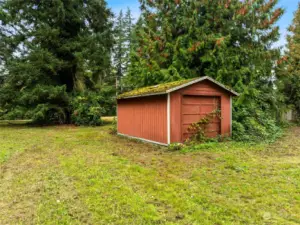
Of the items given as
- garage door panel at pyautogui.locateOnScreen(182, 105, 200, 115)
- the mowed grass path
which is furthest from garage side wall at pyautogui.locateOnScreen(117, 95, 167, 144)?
the mowed grass path

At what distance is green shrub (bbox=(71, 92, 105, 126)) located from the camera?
14516 millimetres

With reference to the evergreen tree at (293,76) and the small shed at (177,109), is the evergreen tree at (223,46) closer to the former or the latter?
the evergreen tree at (293,76)

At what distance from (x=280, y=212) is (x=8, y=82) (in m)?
15.6

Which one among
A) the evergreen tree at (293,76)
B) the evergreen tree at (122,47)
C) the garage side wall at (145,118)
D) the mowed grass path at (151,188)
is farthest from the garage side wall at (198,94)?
the evergreen tree at (122,47)

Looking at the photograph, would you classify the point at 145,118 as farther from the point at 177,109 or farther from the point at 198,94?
the point at 198,94

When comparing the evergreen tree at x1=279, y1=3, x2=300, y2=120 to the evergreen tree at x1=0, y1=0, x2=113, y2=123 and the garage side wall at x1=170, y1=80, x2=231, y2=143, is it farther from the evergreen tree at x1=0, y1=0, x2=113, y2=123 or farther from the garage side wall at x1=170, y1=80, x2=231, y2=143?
the evergreen tree at x1=0, y1=0, x2=113, y2=123

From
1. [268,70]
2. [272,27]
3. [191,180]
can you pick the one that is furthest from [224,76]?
[191,180]

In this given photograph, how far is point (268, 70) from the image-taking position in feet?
38.9

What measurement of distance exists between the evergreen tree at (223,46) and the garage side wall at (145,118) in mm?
3155

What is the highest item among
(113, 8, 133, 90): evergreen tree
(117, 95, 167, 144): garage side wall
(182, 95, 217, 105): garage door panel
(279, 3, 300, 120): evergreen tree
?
(113, 8, 133, 90): evergreen tree

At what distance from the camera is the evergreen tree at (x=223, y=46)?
11.0 meters

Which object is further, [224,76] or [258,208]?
[224,76]

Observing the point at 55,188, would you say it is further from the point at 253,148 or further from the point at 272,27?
the point at 272,27

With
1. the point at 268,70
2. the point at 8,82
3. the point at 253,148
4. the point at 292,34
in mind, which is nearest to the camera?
the point at 253,148
